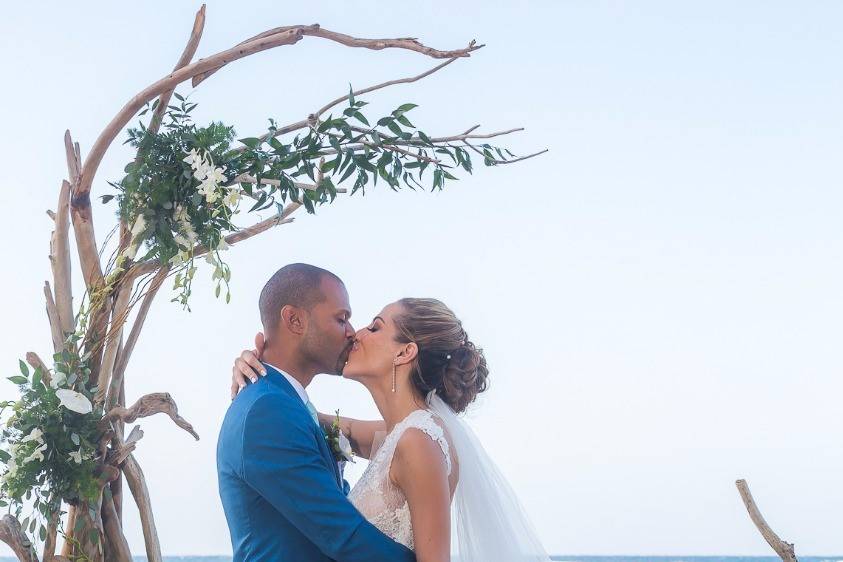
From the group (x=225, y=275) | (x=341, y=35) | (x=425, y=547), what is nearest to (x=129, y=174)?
(x=225, y=275)

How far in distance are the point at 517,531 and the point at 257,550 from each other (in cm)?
116

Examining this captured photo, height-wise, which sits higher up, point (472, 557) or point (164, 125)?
point (164, 125)

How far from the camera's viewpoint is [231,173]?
398 centimetres

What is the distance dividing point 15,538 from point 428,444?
5.85ft

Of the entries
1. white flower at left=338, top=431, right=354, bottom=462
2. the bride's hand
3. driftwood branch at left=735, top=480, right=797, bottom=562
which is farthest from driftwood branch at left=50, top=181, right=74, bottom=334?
driftwood branch at left=735, top=480, right=797, bottom=562

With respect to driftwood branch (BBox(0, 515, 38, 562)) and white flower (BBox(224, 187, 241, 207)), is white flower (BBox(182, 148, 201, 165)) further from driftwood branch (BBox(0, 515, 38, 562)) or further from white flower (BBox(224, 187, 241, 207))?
driftwood branch (BBox(0, 515, 38, 562))

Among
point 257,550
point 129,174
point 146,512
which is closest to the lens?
point 257,550

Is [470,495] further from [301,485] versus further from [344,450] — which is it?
[301,485]

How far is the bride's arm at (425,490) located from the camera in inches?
133

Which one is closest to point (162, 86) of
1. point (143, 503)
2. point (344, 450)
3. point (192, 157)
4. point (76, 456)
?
point (192, 157)

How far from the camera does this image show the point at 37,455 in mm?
4055

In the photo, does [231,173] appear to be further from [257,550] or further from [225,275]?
[257,550]

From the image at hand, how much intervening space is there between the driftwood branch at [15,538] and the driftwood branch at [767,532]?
374cm

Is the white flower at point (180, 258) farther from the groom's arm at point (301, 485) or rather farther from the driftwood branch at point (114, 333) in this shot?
the groom's arm at point (301, 485)
